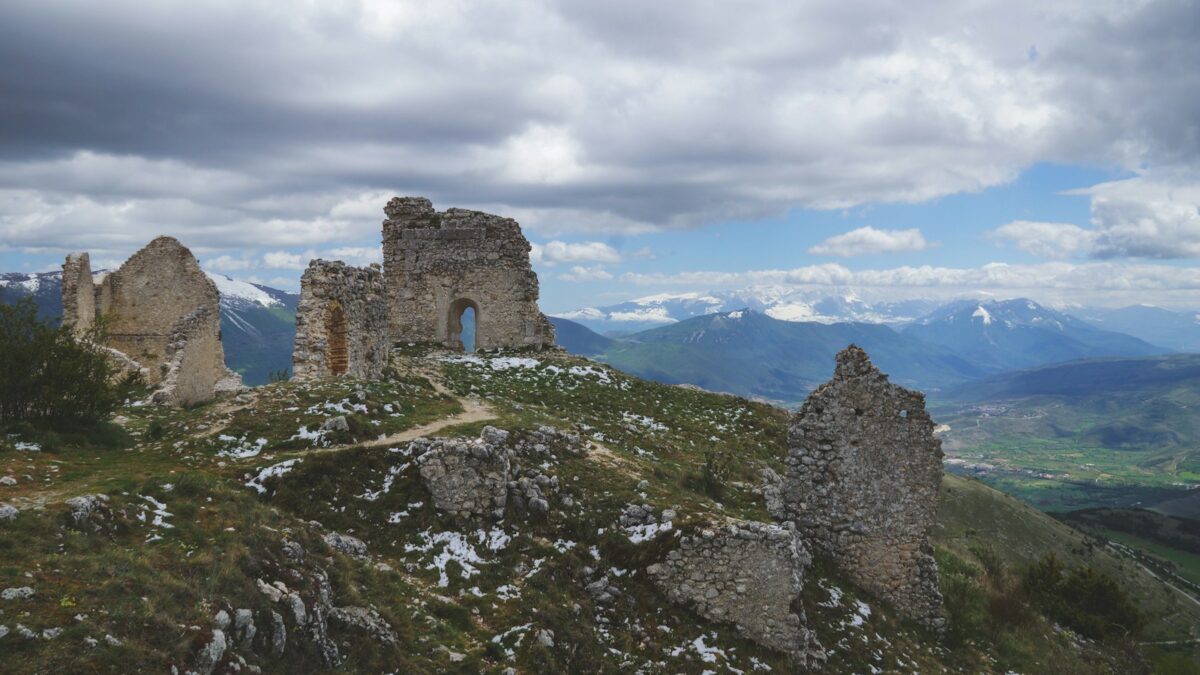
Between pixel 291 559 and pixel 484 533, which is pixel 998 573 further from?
Answer: pixel 291 559

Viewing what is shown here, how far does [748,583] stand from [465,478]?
6.59m

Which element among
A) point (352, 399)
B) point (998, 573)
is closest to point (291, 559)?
point (352, 399)

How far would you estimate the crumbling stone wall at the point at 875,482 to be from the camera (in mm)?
17312

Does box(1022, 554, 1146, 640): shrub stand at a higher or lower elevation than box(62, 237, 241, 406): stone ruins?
lower

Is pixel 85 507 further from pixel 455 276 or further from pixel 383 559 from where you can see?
pixel 455 276

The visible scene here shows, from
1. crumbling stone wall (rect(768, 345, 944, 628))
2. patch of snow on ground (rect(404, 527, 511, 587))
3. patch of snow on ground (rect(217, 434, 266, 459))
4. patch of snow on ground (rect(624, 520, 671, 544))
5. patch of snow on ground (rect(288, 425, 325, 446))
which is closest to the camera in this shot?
patch of snow on ground (rect(404, 527, 511, 587))

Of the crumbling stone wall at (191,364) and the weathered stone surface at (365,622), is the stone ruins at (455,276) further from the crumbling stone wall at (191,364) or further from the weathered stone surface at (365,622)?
the weathered stone surface at (365,622)

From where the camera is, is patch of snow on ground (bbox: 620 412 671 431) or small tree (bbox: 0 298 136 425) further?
patch of snow on ground (bbox: 620 412 671 431)

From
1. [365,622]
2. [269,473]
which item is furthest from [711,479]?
[269,473]

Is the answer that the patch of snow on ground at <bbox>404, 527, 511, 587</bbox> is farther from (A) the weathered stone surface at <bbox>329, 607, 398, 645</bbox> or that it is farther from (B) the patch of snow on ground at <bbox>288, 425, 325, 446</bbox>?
(B) the patch of snow on ground at <bbox>288, 425, 325, 446</bbox>

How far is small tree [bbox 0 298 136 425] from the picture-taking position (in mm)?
14781

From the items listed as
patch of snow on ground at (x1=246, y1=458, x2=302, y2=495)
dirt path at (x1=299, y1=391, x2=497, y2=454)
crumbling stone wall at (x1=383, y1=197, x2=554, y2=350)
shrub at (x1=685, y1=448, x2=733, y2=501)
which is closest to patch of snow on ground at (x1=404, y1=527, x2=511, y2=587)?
dirt path at (x1=299, y1=391, x2=497, y2=454)

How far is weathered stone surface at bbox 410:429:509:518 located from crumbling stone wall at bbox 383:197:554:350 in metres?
26.8

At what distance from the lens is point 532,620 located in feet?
40.7
